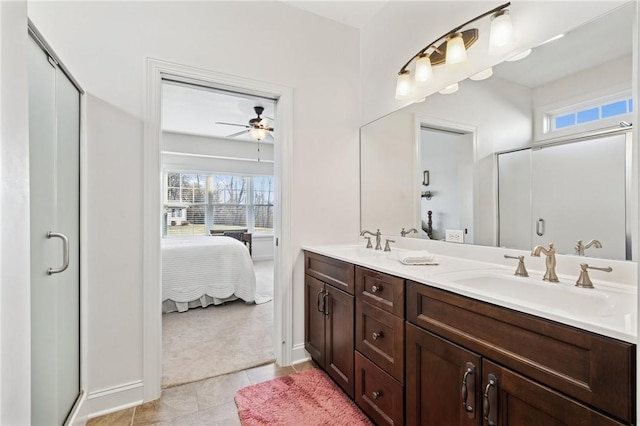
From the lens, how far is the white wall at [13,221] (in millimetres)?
519

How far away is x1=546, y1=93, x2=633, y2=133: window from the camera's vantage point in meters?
1.17

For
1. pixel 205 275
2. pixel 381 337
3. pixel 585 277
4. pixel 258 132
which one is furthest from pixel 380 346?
pixel 258 132

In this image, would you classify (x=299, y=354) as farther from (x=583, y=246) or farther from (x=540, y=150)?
(x=540, y=150)

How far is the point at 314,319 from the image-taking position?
7.31 ft

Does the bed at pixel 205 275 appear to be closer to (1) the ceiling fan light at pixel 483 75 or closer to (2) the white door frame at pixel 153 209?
(2) the white door frame at pixel 153 209

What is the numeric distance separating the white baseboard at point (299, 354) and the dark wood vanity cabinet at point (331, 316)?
8cm

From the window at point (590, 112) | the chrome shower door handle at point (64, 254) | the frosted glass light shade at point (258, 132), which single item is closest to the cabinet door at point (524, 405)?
the window at point (590, 112)

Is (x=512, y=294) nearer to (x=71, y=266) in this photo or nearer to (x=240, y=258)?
(x=71, y=266)

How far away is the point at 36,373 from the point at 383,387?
1410 mm

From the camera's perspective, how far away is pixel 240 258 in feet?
13.0

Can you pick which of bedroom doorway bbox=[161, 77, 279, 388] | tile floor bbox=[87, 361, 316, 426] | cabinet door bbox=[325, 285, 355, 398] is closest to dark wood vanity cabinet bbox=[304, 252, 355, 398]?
cabinet door bbox=[325, 285, 355, 398]

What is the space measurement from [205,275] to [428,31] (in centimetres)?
335

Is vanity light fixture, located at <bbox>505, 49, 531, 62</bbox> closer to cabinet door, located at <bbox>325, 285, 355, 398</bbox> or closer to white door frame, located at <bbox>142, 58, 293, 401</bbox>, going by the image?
cabinet door, located at <bbox>325, 285, 355, 398</bbox>

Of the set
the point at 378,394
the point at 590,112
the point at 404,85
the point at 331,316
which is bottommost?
the point at 378,394
